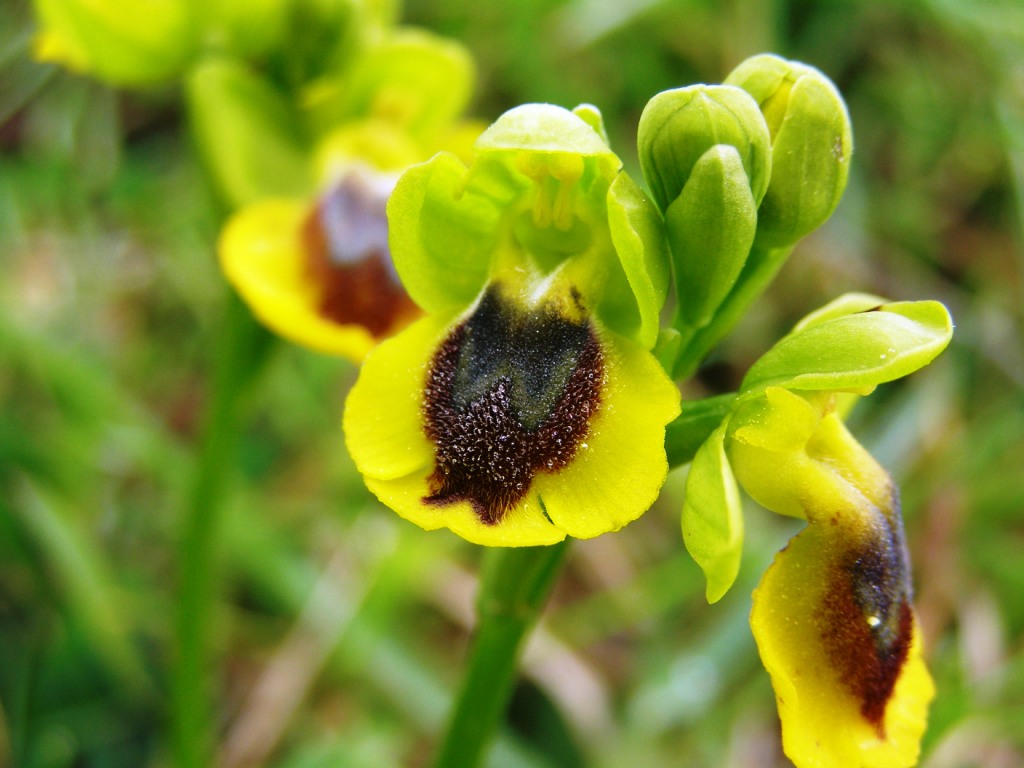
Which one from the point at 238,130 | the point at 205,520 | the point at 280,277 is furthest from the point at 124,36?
the point at 205,520

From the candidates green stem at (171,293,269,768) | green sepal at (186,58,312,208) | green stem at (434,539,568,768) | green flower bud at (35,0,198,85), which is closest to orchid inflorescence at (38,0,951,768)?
green stem at (434,539,568,768)

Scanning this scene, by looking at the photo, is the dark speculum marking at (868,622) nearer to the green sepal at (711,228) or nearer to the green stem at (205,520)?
the green sepal at (711,228)

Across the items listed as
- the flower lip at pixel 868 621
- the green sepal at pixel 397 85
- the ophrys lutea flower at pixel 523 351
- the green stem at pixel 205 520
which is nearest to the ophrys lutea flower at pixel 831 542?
the flower lip at pixel 868 621

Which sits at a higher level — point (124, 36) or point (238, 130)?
point (124, 36)

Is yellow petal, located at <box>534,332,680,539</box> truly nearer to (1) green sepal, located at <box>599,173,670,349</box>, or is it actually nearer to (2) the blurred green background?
(1) green sepal, located at <box>599,173,670,349</box>


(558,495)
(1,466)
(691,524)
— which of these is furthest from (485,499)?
(1,466)

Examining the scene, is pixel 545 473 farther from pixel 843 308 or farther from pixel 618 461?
pixel 843 308

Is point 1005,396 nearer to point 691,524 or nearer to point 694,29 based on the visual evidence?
point 694,29
